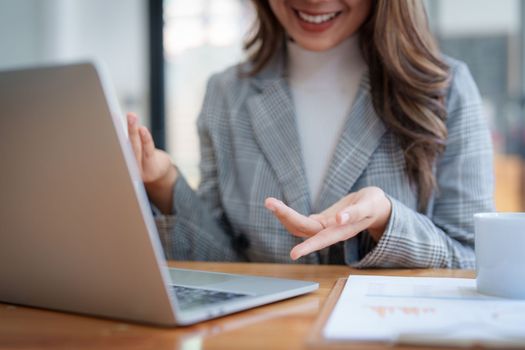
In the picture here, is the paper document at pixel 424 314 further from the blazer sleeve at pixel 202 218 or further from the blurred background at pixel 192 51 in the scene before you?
the blurred background at pixel 192 51

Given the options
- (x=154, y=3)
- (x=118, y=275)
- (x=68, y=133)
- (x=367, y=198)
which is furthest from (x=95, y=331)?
(x=154, y=3)

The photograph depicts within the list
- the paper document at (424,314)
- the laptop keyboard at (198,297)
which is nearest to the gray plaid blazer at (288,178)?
the paper document at (424,314)

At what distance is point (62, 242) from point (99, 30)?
117 inches

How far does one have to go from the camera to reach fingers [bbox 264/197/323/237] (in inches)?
34.0

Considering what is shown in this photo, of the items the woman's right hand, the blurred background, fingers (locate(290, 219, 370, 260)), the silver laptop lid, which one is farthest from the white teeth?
the blurred background

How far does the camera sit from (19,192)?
66cm

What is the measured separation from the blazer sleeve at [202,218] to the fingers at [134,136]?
14cm

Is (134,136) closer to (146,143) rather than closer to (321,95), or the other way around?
(146,143)

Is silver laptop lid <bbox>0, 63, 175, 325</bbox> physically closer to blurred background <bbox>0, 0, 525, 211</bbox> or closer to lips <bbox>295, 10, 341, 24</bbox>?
lips <bbox>295, 10, 341, 24</bbox>

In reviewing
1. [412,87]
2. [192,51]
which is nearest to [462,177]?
[412,87]

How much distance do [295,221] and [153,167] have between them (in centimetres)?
37

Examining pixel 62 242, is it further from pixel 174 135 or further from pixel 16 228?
pixel 174 135

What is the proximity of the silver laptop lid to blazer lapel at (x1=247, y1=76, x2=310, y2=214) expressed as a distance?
61 cm

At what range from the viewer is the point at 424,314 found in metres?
0.65
